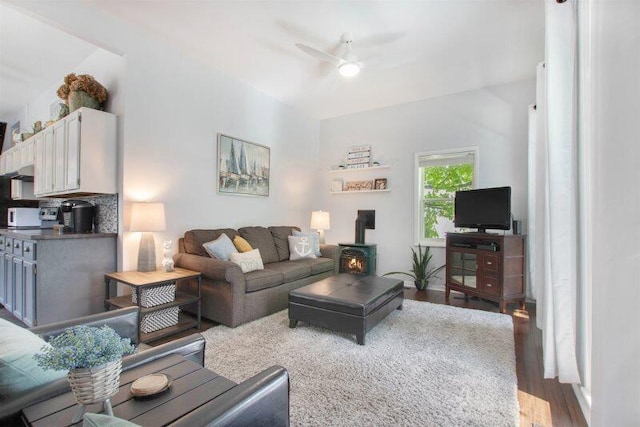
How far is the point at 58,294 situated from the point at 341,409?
9.17 feet

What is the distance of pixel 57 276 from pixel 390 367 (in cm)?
307

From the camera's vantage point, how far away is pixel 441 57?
3.52m

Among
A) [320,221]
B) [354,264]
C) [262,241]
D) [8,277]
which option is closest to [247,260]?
[262,241]

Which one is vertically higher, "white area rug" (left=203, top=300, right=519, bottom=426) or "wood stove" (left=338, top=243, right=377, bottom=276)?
"wood stove" (left=338, top=243, right=377, bottom=276)

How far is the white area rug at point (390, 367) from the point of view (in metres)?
1.67

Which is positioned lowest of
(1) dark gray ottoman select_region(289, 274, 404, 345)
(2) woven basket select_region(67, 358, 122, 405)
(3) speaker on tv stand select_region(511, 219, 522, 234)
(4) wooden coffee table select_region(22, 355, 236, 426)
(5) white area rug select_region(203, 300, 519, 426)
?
(5) white area rug select_region(203, 300, 519, 426)

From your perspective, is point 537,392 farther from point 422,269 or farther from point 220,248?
point 220,248

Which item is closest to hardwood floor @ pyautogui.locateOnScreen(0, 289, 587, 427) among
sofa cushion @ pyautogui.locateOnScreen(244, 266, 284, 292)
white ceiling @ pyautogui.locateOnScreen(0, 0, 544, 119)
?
sofa cushion @ pyautogui.locateOnScreen(244, 266, 284, 292)

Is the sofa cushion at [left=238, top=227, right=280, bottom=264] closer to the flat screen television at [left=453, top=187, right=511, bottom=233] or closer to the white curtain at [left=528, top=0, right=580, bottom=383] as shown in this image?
the flat screen television at [left=453, top=187, right=511, bottom=233]

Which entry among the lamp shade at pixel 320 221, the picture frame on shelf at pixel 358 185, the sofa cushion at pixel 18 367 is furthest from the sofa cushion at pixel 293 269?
the sofa cushion at pixel 18 367

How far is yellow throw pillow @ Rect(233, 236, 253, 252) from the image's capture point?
12.3 feet

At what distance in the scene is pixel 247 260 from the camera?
3414 millimetres

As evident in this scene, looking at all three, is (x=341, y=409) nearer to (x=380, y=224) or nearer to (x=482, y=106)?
(x=380, y=224)

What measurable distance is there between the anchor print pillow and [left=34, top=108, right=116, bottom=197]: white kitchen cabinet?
238cm
